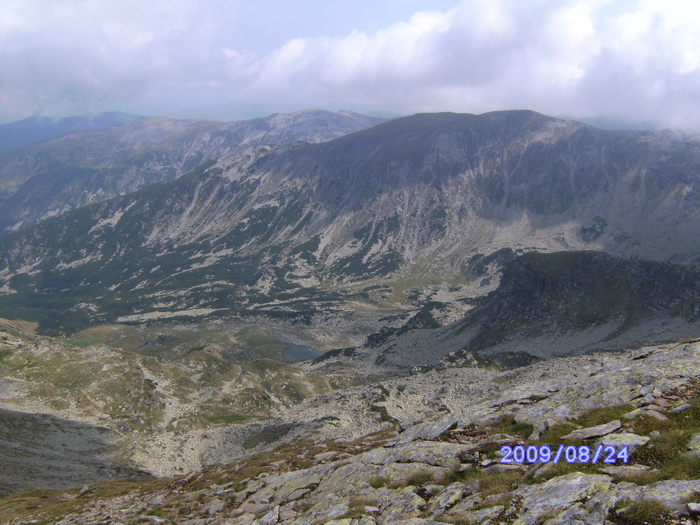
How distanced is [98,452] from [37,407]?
3005 cm

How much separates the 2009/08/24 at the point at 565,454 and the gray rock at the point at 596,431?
117 centimetres

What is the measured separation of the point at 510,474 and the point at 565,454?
10.9ft

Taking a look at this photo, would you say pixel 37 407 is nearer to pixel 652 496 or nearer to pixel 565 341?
pixel 652 496

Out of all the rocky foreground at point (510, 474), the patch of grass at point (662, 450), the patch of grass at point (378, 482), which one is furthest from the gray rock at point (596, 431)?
the patch of grass at point (378, 482)

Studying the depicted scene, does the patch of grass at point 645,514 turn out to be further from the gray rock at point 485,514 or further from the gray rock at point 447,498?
the gray rock at point 447,498

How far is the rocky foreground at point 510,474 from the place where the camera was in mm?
19188

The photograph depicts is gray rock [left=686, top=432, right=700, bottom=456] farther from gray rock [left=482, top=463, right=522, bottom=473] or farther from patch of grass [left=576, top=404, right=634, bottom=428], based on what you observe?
gray rock [left=482, top=463, right=522, bottom=473]

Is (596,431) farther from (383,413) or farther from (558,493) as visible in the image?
(383,413)

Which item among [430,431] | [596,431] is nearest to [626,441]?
[596,431]

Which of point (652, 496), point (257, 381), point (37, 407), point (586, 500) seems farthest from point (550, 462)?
point (257, 381)

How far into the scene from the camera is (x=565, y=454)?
80.1 ft

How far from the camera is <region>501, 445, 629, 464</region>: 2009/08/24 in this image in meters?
22.5

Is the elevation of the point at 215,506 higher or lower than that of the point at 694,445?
lower

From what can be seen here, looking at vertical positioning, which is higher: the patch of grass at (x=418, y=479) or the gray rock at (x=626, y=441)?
the gray rock at (x=626, y=441)
